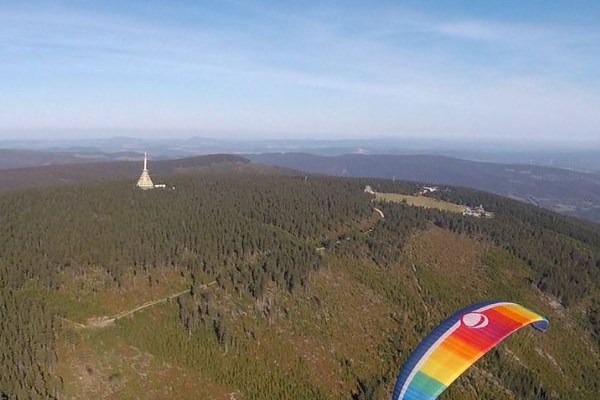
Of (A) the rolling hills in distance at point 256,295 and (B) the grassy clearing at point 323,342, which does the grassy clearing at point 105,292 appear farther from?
(B) the grassy clearing at point 323,342


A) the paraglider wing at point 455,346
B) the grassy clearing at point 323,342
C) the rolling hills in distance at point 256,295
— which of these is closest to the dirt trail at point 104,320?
the rolling hills in distance at point 256,295

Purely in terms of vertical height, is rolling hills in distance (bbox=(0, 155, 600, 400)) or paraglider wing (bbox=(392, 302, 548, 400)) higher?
paraglider wing (bbox=(392, 302, 548, 400))

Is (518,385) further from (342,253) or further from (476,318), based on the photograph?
(476,318)

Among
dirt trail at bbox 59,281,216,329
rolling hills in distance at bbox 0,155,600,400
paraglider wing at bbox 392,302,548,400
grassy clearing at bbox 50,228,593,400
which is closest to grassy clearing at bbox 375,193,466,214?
rolling hills in distance at bbox 0,155,600,400

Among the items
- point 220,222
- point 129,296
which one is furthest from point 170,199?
point 129,296

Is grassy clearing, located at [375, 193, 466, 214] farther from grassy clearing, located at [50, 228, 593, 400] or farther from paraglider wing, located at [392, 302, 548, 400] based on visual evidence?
paraglider wing, located at [392, 302, 548, 400]

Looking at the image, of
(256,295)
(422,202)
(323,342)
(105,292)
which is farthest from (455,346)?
(422,202)
